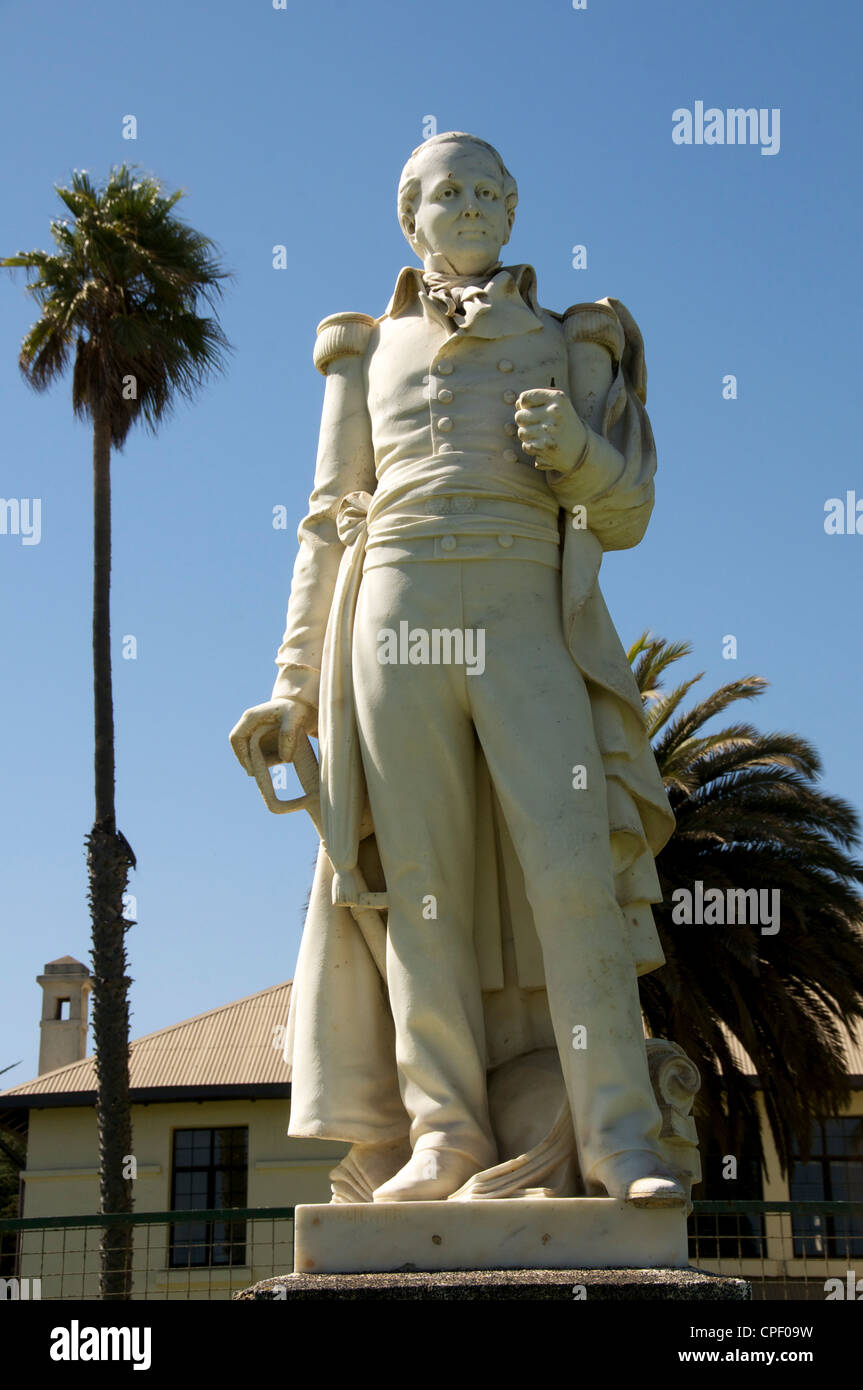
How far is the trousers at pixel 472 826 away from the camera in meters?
5.59

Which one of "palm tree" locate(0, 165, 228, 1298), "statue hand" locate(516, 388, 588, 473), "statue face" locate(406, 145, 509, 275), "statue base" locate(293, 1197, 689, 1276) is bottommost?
"statue base" locate(293, 1197, 689, 1276)

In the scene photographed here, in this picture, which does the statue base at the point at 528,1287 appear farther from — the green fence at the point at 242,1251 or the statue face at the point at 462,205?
the statue face at the point at 462,205

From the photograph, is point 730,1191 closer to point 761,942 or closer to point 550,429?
point 761,942

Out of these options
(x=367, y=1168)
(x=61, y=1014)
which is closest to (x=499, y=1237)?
(x=367, y=1168)

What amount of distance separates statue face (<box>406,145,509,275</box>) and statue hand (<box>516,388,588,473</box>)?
89 cm

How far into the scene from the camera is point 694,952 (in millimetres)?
20469

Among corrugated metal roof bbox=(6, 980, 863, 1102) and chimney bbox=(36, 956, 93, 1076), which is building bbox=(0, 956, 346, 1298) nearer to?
corrugated metal roof bbox=(6, 980, 863, 1102)

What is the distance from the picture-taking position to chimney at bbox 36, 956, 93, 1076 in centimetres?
4134

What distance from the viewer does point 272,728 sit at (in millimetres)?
6398

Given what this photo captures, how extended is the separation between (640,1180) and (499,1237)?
0.48 metres

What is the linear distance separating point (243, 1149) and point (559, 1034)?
27.1 meters

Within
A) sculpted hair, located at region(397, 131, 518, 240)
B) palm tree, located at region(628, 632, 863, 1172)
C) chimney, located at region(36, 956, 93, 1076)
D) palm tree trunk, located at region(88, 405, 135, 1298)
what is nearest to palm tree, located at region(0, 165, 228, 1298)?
palm tree trunk, located at region(88, 405, 135, 1298)
